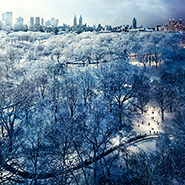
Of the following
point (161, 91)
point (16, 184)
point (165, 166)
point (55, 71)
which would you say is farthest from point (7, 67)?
point (165, 166)

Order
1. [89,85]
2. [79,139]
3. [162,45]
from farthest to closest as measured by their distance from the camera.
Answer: [162,45], [89,85], [79,139]

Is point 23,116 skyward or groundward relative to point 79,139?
skyward

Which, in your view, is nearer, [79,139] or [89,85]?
[79,139]

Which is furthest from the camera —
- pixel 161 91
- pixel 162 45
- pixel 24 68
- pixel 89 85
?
pixel 162 45

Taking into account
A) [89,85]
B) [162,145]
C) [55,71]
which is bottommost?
[162,145]

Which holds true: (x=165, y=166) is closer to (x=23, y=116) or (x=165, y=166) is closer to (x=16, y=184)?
(x=16, y=184)

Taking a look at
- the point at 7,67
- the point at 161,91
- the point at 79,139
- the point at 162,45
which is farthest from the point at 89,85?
the point at 162,45

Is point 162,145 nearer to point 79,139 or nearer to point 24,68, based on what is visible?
point 79,139
